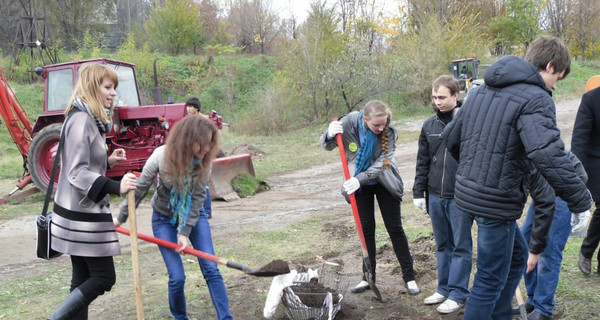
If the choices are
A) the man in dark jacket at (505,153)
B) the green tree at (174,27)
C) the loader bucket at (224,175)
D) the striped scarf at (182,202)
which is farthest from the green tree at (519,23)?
the striped scarf at (182,202)

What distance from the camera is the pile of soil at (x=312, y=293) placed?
3.93m

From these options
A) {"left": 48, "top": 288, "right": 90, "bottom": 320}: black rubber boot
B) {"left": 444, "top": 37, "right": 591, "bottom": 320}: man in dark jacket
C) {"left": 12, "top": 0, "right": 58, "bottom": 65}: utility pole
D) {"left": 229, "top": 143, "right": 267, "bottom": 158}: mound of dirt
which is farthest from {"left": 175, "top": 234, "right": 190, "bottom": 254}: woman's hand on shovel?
{"left": 12, "top": 0, "right": 58, "bottom": 65}: utility pole

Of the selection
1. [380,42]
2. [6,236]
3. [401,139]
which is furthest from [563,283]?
[380,42]

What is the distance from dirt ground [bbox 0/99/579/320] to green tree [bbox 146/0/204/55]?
22.2m

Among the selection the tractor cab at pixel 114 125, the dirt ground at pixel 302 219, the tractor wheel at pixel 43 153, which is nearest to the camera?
the dirt ground at pixel 302 219

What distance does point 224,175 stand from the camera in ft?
31.7

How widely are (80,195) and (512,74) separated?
7.97 ft

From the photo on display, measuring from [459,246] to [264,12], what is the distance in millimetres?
36943

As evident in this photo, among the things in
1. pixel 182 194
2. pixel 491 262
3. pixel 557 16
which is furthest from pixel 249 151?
pixel 557 16

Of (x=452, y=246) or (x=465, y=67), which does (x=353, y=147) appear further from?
(x=465, y=67)

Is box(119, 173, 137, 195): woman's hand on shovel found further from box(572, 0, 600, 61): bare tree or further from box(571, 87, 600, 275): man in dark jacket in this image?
box(572, 0, 600, 61): bare tree

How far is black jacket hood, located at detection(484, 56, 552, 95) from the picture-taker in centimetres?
280

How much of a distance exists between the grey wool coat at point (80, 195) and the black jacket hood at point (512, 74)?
2.13 m

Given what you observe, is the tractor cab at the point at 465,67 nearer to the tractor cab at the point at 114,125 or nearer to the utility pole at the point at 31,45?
the tractor cab at the point at 114,125
